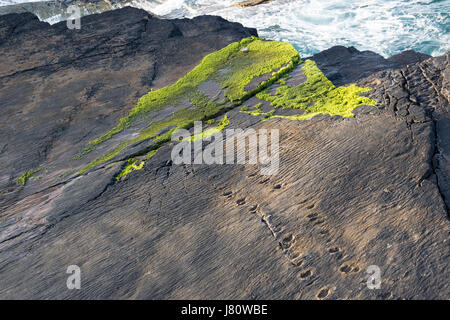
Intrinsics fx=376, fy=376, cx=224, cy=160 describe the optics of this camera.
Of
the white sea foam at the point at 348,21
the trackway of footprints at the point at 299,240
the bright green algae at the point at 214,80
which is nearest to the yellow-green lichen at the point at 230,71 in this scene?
the bright green algae at the point at 214,80

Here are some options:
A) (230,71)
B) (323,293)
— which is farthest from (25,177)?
(323,293)

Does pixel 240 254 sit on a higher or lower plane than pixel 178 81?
lower

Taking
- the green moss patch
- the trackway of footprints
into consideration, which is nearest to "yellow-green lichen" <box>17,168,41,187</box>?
the green moss patch

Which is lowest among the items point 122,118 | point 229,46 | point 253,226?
point 253,226

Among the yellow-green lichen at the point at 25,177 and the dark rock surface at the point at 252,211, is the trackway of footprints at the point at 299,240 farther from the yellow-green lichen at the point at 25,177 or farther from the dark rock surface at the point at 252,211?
the yellow-green lichen at the point at 25,177

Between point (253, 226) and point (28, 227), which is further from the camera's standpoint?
point (28, 227)

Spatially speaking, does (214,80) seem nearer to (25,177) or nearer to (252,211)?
(252,211)
